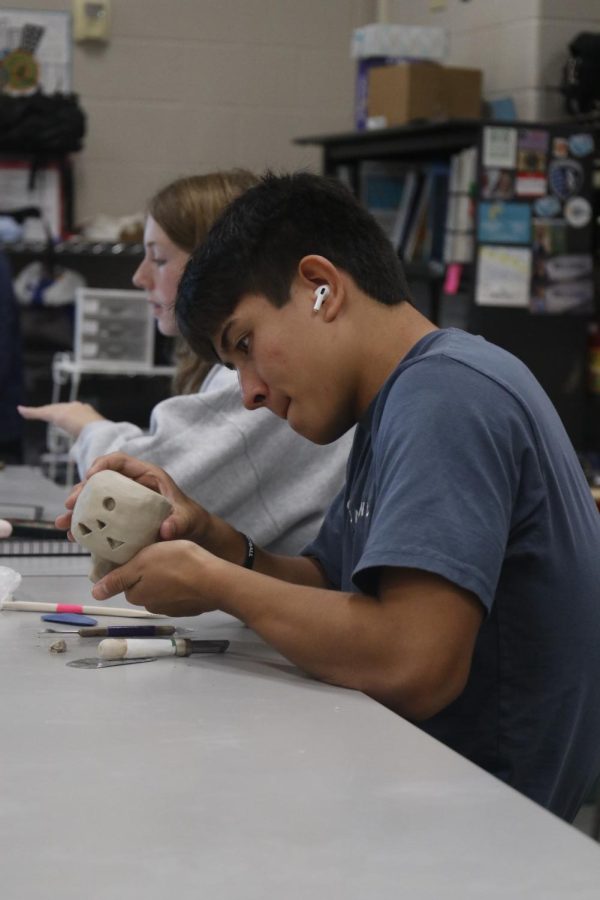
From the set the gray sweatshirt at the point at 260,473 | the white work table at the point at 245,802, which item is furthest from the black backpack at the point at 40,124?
the white work table at the point at 245,802

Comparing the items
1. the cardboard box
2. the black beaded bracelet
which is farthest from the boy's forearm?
the cardboard box

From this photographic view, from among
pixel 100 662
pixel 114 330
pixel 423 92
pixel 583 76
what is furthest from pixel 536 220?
pixel 100 662

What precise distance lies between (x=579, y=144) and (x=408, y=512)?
10.4ft

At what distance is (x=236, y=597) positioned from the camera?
1.25 meters

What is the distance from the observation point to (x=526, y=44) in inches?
173

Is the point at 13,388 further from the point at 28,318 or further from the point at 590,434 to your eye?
the point at 590,434

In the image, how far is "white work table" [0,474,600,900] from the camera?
30.6 inches

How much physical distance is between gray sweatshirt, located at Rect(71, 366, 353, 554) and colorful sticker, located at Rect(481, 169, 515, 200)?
2176mm

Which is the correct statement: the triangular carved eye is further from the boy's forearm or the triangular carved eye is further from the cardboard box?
the cardboard box

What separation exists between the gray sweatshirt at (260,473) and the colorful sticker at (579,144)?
7.81 feet

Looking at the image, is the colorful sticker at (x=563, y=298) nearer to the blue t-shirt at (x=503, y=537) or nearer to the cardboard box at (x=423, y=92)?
the cardboard box at (x=423, y=92)

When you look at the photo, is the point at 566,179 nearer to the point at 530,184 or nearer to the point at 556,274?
the point at 530,184

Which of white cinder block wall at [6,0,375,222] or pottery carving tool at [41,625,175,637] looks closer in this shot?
pottery carving tool at [41,625,175,637]

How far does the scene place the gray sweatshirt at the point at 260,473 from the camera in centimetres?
191
